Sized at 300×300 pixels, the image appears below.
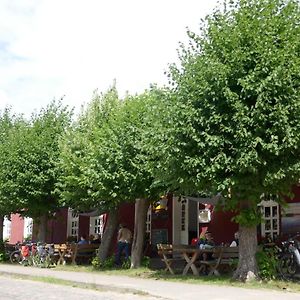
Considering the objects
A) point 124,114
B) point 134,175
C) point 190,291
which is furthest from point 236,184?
point 124,114

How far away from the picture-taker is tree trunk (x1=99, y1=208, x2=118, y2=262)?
2138 centimetres

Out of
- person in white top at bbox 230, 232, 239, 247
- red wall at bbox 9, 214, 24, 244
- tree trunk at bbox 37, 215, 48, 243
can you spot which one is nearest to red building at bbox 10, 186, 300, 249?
person in white top at bbox 230, 232, 239, 247

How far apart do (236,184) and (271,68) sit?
116 inches

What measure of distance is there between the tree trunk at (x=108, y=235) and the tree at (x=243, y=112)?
25.2ft

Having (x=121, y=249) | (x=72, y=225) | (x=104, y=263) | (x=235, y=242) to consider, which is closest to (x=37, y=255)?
(x=104, y=263)

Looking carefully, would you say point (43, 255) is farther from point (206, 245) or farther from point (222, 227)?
point (206, 245)

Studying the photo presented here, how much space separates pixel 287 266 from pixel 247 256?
1.34m

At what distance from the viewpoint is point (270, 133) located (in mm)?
13031

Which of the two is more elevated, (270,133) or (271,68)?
(271,68)

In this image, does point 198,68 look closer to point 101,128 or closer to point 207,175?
point 207,175

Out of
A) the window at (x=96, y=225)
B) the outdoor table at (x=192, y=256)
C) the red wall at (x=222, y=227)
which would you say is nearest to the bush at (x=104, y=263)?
the red wall at (x=222, y=227)

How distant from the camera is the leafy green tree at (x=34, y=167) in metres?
23.1

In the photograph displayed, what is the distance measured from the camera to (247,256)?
47.0 feet

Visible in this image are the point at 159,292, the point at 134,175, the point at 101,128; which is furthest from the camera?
the point at 101,128
